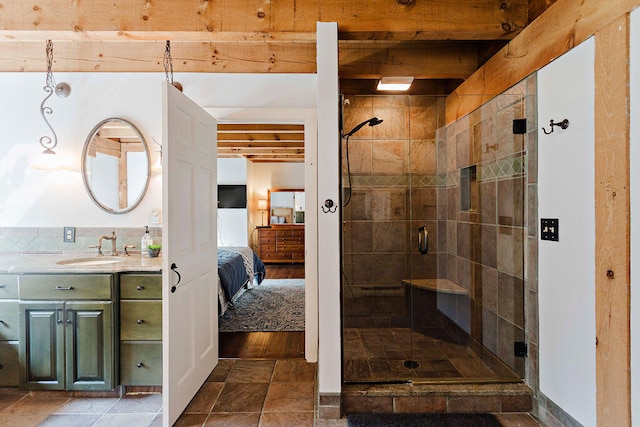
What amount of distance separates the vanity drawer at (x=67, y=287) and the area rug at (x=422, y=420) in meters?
1.82

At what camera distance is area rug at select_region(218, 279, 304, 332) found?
3.57 metres

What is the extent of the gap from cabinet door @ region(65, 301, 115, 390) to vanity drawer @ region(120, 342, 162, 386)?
8cm

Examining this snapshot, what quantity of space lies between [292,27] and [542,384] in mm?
2752

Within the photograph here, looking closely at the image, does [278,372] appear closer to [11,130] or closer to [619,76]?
[619,76]

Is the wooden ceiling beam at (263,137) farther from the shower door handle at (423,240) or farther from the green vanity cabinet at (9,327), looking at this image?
the green vanity cabinet at (9,327)

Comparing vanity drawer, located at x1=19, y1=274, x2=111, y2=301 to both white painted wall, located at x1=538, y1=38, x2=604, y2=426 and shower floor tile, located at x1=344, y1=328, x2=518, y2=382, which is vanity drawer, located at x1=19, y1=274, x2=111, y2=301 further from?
white painted wall, located at x1=538, y1=38, x2=604, y2=426

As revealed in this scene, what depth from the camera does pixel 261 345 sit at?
311 centimetres

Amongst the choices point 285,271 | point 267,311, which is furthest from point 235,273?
point 285,271

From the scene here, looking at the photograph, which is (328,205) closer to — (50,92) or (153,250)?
(153,250)

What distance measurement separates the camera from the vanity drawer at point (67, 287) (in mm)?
2215

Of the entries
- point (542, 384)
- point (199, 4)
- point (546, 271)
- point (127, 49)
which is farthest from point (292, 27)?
point (542, 384)

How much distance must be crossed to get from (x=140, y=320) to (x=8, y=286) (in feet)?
3.02

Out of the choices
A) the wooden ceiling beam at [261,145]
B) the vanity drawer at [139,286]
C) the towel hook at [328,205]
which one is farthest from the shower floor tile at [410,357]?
the wooden ceiling beam at [261,145]
